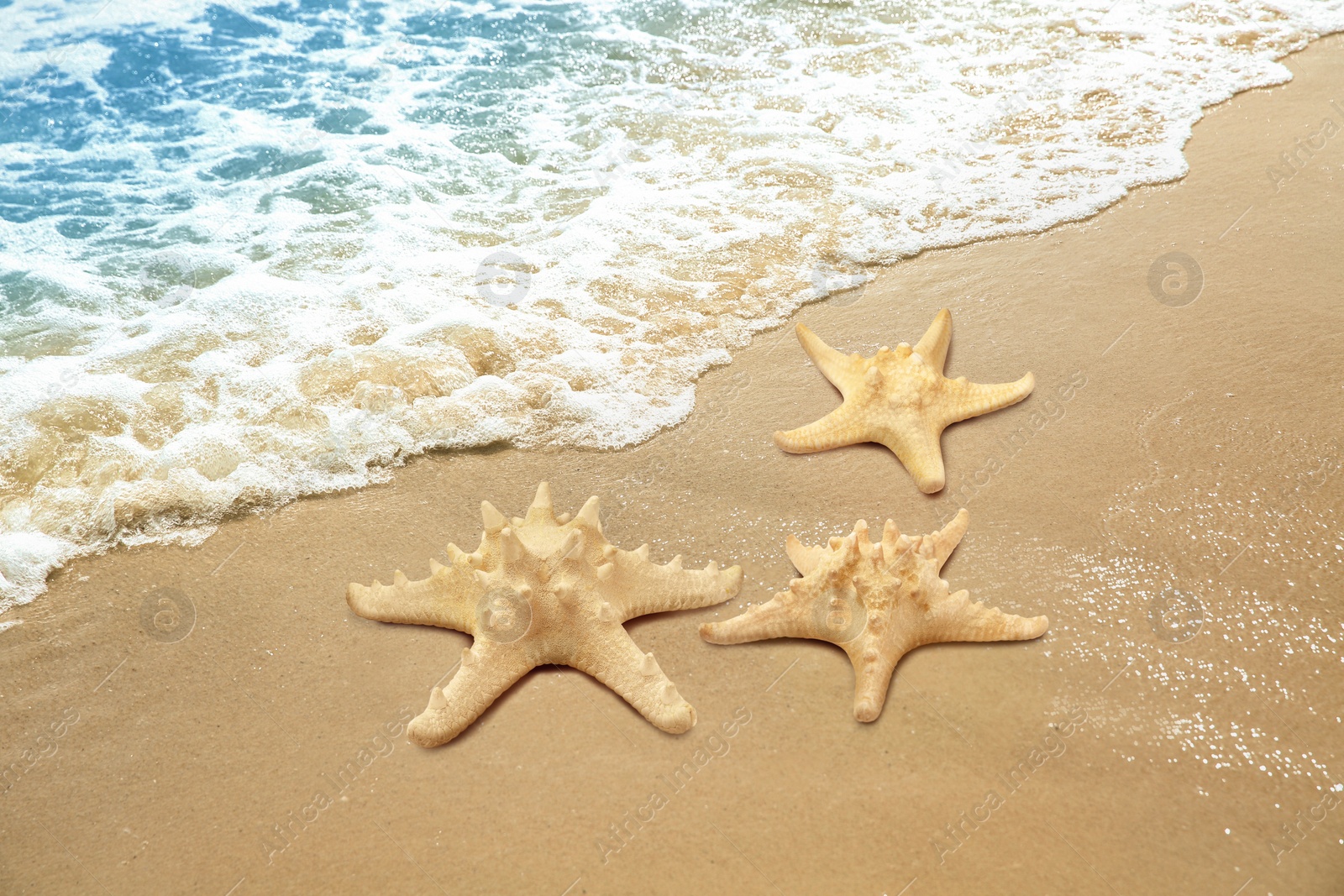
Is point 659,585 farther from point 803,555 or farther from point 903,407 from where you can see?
point 903,407

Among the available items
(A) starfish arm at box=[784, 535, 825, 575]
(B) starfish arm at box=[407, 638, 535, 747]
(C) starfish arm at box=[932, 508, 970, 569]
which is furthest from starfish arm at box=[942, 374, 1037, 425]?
(B) starfish arm at box=[407, 638, 535, 747]

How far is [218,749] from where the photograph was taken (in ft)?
8.78

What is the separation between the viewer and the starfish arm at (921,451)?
3.38 meters

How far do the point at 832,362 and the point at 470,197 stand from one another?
11.5ft

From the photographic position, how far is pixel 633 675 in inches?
105

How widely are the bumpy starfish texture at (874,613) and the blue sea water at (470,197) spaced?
52.4 inches

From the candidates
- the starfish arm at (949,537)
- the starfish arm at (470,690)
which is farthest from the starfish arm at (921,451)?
the starfish arm at (470,690)

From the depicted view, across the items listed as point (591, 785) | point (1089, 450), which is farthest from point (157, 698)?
point (1089, 450)

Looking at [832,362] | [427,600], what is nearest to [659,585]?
[427,600]

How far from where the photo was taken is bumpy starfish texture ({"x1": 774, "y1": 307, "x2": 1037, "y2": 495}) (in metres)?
3.52

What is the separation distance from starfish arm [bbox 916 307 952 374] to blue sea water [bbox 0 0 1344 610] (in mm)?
848

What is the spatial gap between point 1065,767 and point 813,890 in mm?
859

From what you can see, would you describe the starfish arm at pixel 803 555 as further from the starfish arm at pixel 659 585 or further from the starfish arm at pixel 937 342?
the starfish arm at pixel 937 342

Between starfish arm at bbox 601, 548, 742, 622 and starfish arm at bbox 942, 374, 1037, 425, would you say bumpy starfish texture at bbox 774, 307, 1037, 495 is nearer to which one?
starfish arm at bbox 942, 374, 1037, 425
